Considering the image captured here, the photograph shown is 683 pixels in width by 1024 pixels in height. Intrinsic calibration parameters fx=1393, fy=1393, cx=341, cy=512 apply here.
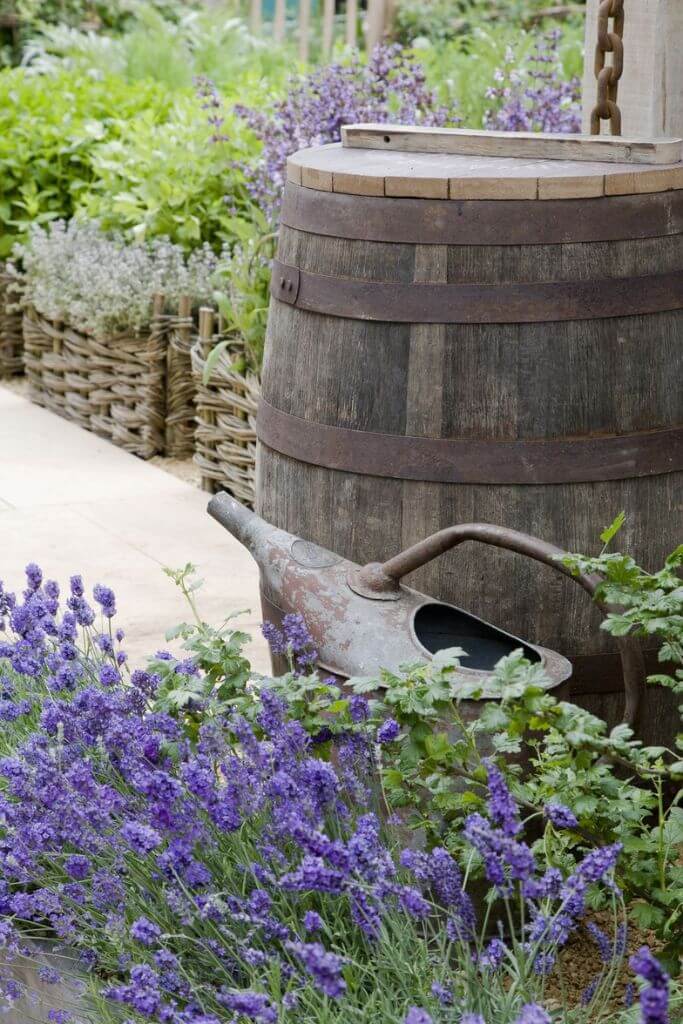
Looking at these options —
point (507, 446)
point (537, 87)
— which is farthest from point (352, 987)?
point (537, 87)

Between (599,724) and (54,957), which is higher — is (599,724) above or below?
above

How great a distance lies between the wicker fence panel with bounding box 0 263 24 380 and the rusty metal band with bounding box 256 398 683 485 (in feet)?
14.6

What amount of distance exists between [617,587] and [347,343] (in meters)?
0.67

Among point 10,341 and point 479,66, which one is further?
point 479,66

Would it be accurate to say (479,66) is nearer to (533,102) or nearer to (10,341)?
(533,102)

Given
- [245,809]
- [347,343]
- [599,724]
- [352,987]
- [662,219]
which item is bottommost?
[352,987]

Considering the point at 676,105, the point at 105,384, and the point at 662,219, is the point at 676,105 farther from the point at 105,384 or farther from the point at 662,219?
the point at 105,384

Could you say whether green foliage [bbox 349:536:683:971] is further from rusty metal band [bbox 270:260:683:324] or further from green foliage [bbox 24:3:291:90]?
green foliage [bbox 24:3:291:90]

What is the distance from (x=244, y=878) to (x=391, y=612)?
1.90 ft

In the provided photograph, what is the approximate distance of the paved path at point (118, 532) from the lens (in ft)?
12.8

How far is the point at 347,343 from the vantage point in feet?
7.67

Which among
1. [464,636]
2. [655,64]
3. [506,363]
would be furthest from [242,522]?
[655,64]

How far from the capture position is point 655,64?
329 cm

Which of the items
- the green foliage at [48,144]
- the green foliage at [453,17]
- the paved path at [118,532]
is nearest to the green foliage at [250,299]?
the paved path at [118,532]
